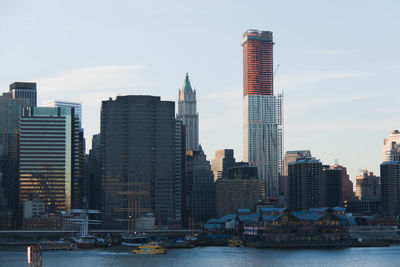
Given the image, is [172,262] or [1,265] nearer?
[1,265]

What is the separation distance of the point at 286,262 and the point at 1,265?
68518mm

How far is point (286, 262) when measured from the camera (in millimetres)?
196375

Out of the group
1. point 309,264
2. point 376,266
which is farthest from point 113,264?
point 376,266

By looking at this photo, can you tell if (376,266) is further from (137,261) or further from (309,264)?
(137,261)

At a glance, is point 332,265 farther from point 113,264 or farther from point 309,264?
point 113,264

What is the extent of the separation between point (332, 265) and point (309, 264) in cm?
563

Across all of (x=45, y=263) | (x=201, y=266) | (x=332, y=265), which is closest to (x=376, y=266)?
(x=332, y=265)

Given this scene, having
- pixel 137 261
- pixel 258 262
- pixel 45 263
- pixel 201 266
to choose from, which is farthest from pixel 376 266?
pixel 45 263

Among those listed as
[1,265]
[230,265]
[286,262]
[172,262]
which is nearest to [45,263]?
[1,265]

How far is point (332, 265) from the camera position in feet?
627

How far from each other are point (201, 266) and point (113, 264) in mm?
21062

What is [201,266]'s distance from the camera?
188500 mm

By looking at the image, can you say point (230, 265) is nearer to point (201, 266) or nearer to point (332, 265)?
point (201, 266)

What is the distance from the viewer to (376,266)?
191m
